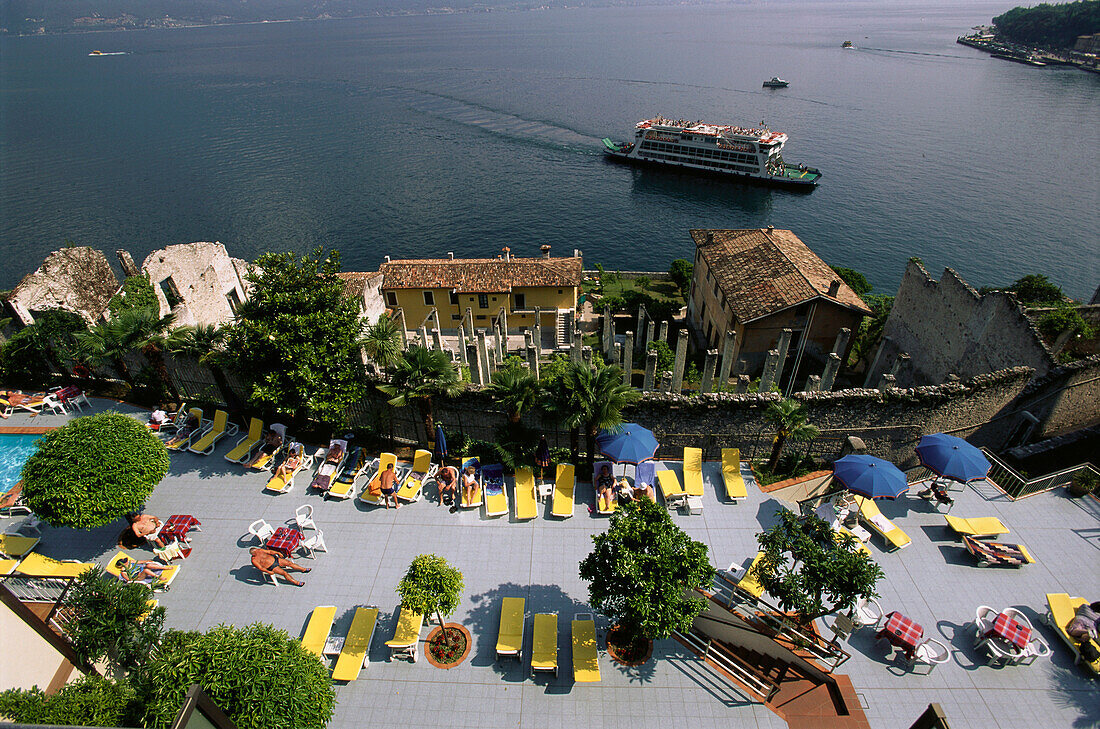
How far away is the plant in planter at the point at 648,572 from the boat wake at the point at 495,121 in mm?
100710

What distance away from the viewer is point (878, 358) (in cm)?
3516

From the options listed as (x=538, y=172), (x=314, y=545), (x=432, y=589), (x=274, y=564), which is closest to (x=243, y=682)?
(x=432, y=589)

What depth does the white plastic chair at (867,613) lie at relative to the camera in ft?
50.0

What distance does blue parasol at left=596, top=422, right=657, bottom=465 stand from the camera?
1918cm

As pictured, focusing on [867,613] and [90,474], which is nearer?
[867,613]

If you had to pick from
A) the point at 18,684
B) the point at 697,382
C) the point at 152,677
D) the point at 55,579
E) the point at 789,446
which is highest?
the point at 152,677

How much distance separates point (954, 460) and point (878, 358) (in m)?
18.3

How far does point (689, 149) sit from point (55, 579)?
94.0m

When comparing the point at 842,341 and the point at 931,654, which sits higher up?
the point at 931,654

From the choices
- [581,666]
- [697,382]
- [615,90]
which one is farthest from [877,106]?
[581,666]

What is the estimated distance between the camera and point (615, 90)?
148 m

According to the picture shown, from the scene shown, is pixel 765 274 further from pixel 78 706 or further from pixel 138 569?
pixel 78 706

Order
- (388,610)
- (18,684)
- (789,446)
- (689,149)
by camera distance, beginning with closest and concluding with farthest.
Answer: (18,684)
(388,610)
(789,446)
(689,149)

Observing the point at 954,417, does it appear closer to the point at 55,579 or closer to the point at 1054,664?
the point at 1054,664
